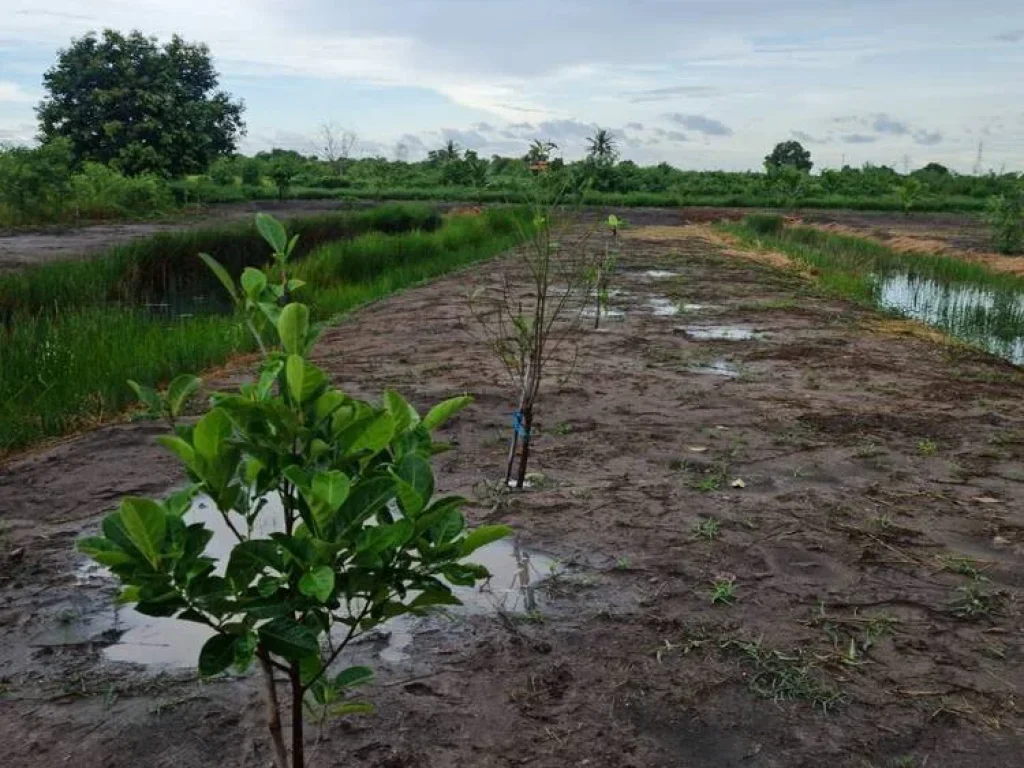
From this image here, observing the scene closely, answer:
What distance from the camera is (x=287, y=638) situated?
1521 millimetres

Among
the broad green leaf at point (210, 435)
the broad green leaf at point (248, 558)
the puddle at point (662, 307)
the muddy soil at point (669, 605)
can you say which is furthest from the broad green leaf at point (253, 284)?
the puddle at point (662, 307)

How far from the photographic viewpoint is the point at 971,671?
321 cm

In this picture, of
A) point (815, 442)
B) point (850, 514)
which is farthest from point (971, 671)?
point (815, 442)

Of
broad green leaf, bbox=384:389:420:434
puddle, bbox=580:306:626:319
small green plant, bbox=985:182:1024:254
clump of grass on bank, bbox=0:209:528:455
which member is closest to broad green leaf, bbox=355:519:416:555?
broad green leaf, bbox=384:389:420:434

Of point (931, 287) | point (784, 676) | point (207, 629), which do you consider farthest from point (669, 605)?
point (931, 287)

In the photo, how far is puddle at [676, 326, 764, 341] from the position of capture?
9.98m

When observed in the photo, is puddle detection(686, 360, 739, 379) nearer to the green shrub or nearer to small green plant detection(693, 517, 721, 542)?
small green plant detection(693, 517, 721, 542)

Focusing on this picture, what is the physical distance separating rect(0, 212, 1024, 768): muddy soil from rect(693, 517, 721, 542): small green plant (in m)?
0.02

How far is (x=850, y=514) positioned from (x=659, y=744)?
2.27m

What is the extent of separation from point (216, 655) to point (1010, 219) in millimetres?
21167

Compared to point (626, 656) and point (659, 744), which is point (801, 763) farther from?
point (626, 656)

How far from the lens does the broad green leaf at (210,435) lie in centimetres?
149

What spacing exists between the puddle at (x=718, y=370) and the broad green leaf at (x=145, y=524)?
6.88m

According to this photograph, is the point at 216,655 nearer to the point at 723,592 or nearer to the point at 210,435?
the point at 210,435
